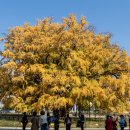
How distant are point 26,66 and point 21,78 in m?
1.00

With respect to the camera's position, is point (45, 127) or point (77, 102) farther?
point (77, 102)

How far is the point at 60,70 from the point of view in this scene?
3244 centimetres

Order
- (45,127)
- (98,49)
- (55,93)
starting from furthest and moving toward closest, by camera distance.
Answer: (98,49), (55,93), (45,127)

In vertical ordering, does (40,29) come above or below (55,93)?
above

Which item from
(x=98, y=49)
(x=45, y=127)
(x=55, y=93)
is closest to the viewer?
(x=45, y=127)

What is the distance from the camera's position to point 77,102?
3269 centimetres

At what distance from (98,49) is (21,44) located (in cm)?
599

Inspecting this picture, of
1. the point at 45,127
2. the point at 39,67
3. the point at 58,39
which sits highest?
the point at 58,39

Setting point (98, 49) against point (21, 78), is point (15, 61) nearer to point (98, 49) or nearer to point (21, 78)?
point (21, 78)

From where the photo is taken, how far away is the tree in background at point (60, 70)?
3162 centimetres

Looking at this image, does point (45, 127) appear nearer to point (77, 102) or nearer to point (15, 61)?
point (77, 102)

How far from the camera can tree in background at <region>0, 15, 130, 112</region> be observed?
31625mm

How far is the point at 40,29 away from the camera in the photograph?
115 feet

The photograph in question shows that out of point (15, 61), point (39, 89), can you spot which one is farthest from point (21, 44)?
point (39, 89)
